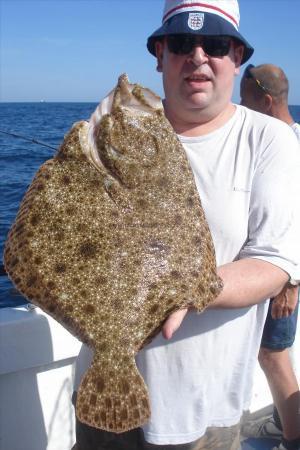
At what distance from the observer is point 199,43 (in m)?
2.20

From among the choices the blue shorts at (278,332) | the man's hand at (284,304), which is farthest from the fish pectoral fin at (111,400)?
the blue shorts at (278,332)

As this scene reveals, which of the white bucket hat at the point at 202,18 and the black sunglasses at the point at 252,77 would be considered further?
the black sunglasses at the point at 252,77

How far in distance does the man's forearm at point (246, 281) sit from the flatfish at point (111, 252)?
88 millimetres

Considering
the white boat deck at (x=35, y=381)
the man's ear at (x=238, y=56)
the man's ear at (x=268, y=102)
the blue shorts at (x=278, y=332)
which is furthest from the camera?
the man's ear at (x=268, y=102)

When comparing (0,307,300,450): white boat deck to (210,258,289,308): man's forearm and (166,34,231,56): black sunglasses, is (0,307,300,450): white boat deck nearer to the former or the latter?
(210,258,289,308): man's forearm

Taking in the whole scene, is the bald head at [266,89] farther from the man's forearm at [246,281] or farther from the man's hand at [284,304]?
the man's forearm at [246,281]

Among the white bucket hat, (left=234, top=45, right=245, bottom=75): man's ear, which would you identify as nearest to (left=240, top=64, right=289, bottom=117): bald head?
(left=234, top=45, right=245, bottom=75): man's ear

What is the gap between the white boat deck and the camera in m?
3.17

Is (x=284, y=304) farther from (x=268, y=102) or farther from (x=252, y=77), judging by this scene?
(x=252, y=77)

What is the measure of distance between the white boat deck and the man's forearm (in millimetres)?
1542

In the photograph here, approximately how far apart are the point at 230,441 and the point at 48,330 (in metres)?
1.35

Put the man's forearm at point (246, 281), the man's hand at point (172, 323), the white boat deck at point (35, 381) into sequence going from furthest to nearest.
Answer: the white boat deck at point (35, 381)
the man's forearm at point (246, 281)
the man's hand at point (172, 323)

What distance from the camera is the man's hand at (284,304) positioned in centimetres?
368

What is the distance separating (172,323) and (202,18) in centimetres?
130
